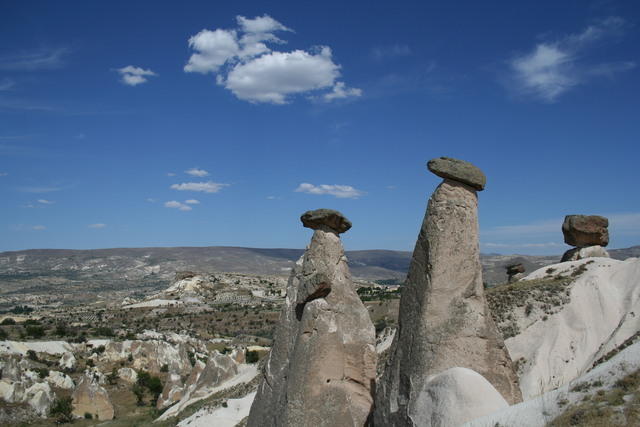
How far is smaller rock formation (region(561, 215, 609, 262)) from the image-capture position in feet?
90.1

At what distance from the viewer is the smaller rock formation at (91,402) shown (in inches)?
1110

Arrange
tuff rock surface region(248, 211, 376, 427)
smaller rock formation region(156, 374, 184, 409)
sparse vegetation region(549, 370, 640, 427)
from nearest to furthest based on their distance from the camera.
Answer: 1. sparse vegetation region(549, 370, 640, 427)
2. tuff rock surface region(248, 211, 376, 427)
3. smaller rock formation region(156, 374, 184, 409)

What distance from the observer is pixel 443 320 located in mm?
6848

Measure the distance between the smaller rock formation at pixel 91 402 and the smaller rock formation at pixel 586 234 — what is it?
1014 inches

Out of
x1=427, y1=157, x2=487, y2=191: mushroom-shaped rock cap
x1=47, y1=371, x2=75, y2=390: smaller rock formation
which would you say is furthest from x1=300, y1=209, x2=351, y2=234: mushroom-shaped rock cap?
x1=47, y1=371, x2=75, y2=390: smaller rock formation

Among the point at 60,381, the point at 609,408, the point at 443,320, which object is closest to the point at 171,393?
the point at 60,381

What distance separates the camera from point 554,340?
2005 cm

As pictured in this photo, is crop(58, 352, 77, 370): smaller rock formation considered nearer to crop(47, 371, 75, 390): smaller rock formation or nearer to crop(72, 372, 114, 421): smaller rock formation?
crop(47, 371, 75, 390): smaller rock formation

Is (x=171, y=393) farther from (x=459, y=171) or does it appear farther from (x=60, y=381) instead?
(x=459, y=171)

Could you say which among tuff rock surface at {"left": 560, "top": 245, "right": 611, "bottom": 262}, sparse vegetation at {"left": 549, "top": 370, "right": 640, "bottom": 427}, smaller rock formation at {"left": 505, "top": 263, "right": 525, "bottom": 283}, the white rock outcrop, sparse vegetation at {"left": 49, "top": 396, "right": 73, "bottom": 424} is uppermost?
tuff rock surface at {"left": 560, "top": 245, "right": 611, "bottom": 262}

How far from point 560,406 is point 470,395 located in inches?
38.1

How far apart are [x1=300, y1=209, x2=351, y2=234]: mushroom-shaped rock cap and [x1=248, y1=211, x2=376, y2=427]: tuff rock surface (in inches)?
2.0

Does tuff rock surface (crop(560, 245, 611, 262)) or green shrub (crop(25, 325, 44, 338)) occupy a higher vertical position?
tuff rock surface (crop(560, 245, 611, 262))

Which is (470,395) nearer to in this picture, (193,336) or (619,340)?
(619,340)
